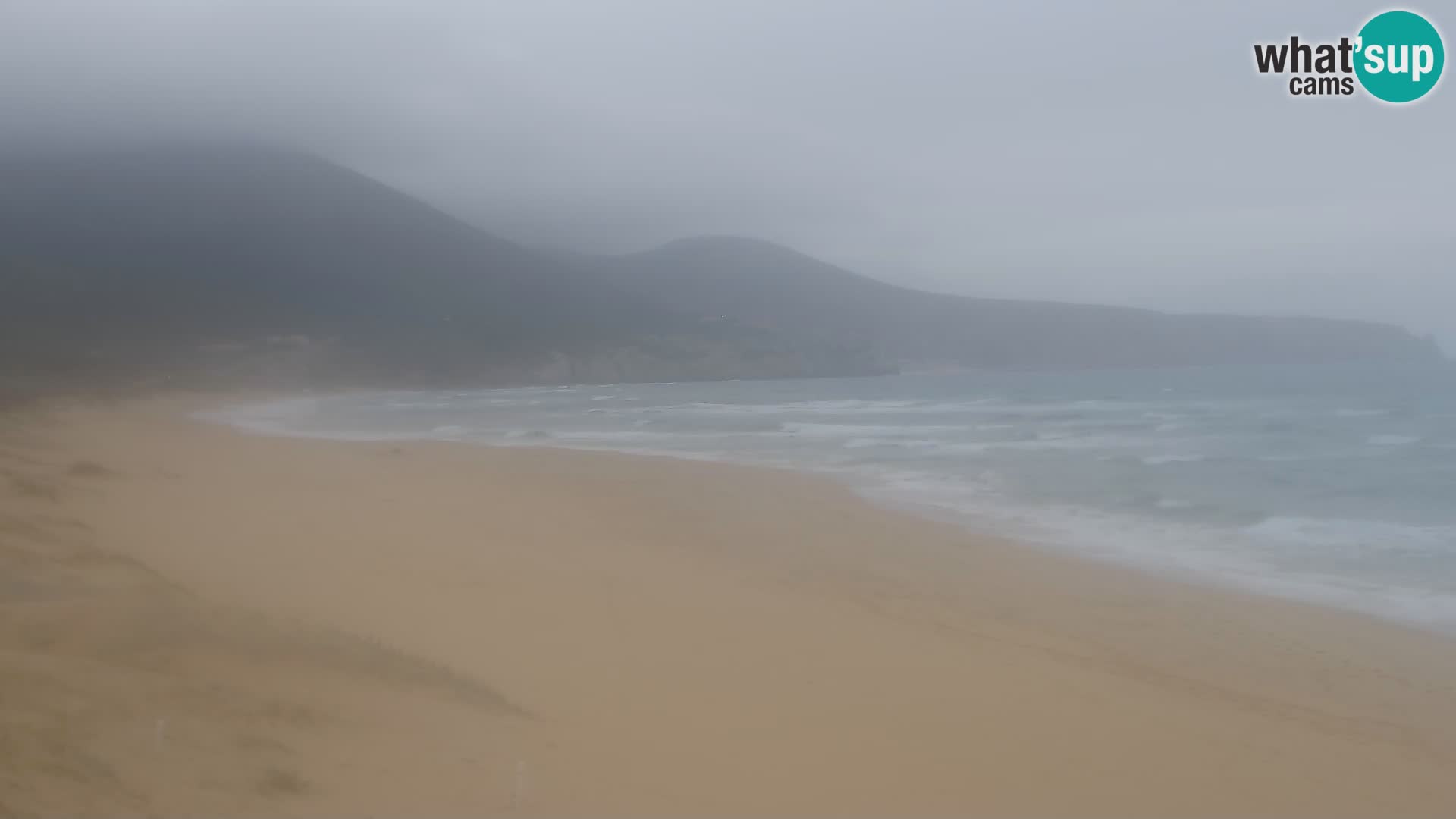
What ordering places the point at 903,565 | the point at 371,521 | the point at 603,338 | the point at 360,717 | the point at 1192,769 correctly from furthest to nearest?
1. the point at 603,338
2. the point at 371,521
3. the point at 903,565
4. the point at 1192,769
5. the point at 360,717

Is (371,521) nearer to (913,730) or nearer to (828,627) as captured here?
(828,627)

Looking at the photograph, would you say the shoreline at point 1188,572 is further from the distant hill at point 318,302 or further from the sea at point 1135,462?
the distant hill at point 318,302

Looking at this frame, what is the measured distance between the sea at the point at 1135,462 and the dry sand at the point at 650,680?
6.49 feet

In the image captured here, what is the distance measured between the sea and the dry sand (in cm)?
198

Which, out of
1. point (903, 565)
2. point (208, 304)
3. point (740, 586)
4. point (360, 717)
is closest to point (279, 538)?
point (740, 586)

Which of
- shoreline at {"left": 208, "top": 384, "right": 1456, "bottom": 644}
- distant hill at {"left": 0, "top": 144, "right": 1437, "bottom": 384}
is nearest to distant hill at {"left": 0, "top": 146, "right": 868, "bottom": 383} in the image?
distant hill at {"left": 0, "top": 144, "right": 1437, "bottom": 384}

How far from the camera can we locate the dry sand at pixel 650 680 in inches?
162

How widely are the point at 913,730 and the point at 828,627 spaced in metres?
2.05

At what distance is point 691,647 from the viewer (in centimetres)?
656

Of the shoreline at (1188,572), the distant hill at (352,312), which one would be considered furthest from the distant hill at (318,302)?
the shoreline at (1188,572)

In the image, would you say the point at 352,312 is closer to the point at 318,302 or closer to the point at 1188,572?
the point at 318,302

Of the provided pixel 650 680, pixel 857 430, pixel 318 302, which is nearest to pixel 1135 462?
pixel 857 430

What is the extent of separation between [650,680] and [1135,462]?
1823 centimetres

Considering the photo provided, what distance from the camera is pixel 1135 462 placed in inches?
838
